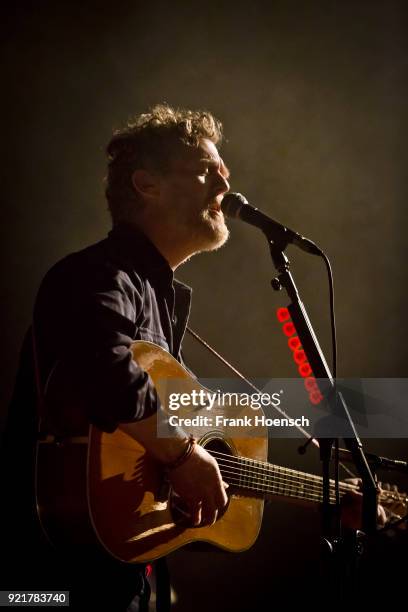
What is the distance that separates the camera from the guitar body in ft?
4.27

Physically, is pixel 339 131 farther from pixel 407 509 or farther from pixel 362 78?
pixel 407 509

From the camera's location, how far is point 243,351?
2.94 m

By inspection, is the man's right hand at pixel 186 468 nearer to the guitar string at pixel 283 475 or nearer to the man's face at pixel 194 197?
the guitar string at pixel 283 475

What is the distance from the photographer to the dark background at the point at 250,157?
2514mm

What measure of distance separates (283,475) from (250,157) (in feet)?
5.96

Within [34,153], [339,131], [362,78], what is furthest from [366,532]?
[362,78]

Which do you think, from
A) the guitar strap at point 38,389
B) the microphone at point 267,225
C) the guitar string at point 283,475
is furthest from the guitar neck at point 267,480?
the microphone at point 267,225

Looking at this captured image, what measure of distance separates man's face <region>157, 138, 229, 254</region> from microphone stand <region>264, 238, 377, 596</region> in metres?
0.44

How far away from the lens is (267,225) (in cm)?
159

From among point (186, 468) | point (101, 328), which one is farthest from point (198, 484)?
point (101, 328)

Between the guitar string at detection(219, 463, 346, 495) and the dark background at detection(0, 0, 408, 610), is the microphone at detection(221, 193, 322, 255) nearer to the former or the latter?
the guitar string at detection(219, 463, 346, 495)

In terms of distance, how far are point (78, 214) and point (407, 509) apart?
1.89 m

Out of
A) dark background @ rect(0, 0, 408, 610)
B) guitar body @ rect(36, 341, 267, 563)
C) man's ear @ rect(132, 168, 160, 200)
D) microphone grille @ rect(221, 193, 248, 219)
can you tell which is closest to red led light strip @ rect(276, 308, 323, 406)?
dark background @ rect(0, 0, 408, 610)

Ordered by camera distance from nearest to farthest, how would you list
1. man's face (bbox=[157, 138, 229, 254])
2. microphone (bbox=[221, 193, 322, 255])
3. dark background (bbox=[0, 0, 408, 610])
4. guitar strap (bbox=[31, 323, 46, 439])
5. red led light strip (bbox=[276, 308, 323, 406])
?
guitar strap (bbox=[31, 323, 46, 439])
microphone (bbox=[221, 193, 322, 255])
man's face (bbox=[157, 138, 229, 254])
dark background (bbox=[0, 0, 408, 610])
red led light strip (bbox=[276, 308, 323, 406])
